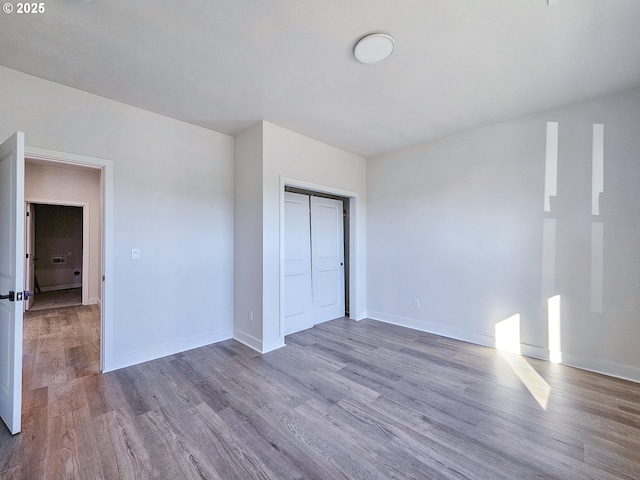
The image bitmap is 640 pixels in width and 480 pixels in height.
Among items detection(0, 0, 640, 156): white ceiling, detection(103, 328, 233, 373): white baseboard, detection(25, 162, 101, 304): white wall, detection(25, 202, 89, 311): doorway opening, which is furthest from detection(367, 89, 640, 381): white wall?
detection(25, 202, 89, 311): doorway opening

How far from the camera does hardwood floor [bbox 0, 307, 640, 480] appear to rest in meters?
1.60

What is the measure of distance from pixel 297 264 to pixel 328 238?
83 centimetres

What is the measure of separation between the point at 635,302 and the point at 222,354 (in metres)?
4.28

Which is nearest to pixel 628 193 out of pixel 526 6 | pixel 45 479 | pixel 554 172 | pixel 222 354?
pixel 554 172

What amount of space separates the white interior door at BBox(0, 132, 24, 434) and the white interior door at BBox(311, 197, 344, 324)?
3.15m

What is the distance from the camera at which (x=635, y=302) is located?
2.54 meters

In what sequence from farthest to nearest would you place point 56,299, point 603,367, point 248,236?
1. point 56,299
2. point 248,236
3. point 603,367

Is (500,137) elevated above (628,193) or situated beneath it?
elevated above

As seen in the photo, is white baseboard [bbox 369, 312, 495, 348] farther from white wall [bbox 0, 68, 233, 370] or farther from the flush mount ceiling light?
the flush mount ceiling light

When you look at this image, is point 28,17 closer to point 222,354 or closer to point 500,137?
point 222,354

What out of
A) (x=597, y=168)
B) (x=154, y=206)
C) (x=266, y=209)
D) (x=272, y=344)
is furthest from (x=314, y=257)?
(x=597, y=168)

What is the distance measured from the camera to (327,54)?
2098 mm

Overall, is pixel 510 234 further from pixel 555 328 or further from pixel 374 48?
pixel 374 48

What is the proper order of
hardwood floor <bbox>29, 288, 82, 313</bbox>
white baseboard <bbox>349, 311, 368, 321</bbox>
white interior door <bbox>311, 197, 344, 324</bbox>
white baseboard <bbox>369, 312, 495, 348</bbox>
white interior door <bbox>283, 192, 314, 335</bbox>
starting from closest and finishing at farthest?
white baseboard <bbox>369, 312, 495, 348</bbox> < white interior door <bbox>283, 192, 314, 335</bbox> < white interior door <bbox>311, 197, 344, 324</bbox> < white baseboard <bbox>349, 311, 368, 321</bbox> < hardwood floor <bbox>29, 288, 82, 313</bbox>
